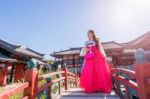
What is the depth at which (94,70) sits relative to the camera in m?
5.14

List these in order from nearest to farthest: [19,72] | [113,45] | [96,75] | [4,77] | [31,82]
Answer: [31,82], [96,75], [4,77], [19,72], [113,45]

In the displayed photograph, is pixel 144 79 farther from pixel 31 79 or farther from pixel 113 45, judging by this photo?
pixel 113 45

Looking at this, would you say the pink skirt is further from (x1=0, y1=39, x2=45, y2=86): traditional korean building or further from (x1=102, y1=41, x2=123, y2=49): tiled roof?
(x1=102, y1=41, x2=123, y2=49): tiled roof

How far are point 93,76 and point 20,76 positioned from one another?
51.7ft

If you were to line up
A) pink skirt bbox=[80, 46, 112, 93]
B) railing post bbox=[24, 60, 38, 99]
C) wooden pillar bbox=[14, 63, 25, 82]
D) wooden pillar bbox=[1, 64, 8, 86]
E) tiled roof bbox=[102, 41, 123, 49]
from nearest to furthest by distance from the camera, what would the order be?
1. railing post bbox=[24, 60, 38, 99]
2. pink skirt bbox=[80, 46, 112, 93]
3. wooden pillar bbox=[1, 64, 8, 86]
4. wooden pillar bbox=[14, 63, 25, 82]
5. tiled roof bbox=[102, 41, 123, 49]

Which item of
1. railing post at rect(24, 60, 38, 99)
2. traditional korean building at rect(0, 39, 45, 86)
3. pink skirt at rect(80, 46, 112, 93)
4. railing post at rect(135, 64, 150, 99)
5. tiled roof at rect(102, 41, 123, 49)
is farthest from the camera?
tiled roof at rect(102, 41, 123, 49)

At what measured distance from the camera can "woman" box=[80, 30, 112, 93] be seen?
499 centimetres

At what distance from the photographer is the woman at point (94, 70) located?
4992 mm

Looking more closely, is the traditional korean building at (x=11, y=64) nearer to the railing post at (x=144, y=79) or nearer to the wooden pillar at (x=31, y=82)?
the wooden pillar at (x=31, y=82)

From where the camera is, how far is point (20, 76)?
19.2 m

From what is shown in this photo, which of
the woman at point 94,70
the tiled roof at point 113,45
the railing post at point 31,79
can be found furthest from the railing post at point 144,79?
the tiled roof at point 113,45

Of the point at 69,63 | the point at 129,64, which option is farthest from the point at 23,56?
the point at 129,64

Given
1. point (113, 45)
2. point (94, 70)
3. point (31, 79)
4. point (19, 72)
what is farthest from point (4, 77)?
point (113, 45)

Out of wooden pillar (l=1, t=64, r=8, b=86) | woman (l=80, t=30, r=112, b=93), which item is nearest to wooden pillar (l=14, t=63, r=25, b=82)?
wooden pillar (l=1, t=64, r=8, b=86)
